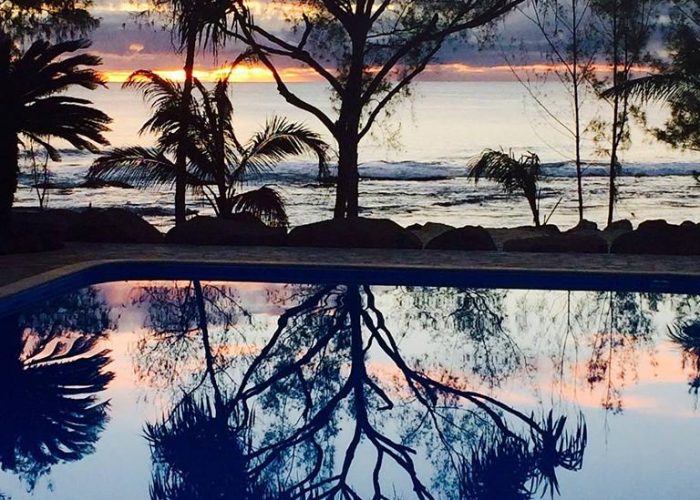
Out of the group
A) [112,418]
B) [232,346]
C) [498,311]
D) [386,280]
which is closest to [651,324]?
[498,311]

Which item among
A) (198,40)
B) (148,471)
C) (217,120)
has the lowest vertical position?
(148,471)

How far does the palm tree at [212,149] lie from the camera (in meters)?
15.9

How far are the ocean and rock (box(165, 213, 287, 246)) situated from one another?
7.17 meters

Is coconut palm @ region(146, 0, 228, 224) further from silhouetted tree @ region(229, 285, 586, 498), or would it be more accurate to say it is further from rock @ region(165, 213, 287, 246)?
silhouetted tree @ region(229, 285, 586, 498)

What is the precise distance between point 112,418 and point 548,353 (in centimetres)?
421

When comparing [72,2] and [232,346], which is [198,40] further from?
[232,346]

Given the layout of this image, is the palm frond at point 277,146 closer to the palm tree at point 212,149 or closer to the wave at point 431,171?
the palm tree at point 212,149

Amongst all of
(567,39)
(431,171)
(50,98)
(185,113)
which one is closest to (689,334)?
(185,113)

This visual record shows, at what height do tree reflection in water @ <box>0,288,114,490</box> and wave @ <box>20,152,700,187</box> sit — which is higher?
wave @ <box>20,152,700,187</box>

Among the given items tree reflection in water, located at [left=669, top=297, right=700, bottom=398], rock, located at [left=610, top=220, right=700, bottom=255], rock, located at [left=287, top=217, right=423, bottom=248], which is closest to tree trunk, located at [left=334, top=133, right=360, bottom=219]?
rock, located at [left=287, top=217, right=423, bottom=248]

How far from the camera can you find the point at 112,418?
831 centimetres

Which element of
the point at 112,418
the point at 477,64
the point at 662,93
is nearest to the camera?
the point at 112,418

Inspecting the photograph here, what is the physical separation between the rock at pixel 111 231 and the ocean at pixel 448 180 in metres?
7.50

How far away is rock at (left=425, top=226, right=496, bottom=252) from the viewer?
46.7ft
